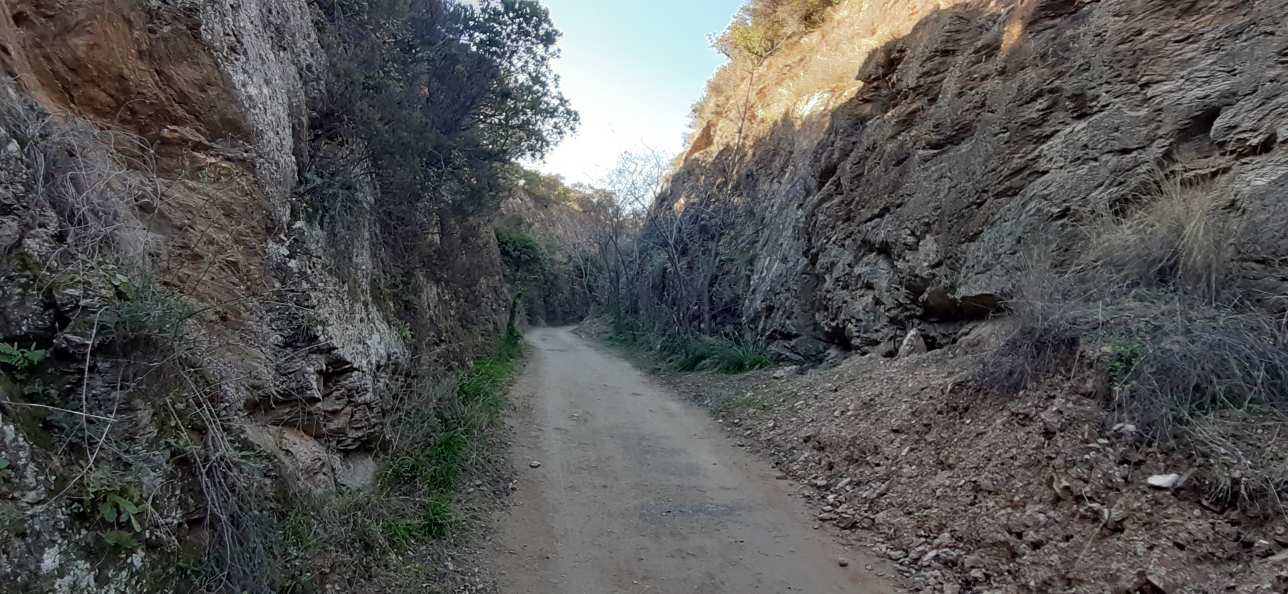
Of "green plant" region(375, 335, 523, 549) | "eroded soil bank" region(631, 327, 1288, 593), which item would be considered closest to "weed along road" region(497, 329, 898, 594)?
"eroded soil bank" region(631, 327, 1288, 593)

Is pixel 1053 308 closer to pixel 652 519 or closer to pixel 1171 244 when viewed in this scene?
pixel 1171 244

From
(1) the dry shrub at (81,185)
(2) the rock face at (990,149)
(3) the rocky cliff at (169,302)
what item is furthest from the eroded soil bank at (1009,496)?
(1) the dry shrub at (81,185)

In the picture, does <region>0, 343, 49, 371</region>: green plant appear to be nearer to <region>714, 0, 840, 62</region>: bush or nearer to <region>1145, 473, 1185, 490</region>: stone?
<region>1145, 473, 1185, 490</region>: stone

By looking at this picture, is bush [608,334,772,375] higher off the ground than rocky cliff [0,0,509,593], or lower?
lower

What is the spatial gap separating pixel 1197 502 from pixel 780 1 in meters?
19.6

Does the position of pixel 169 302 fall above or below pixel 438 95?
below

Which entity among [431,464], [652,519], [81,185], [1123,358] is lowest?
[652,519]

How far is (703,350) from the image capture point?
44.6ft

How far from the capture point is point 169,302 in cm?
302

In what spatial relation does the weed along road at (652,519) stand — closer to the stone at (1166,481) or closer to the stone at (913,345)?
the stone at (1166,481)

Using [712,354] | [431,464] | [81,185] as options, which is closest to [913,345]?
[712,354]

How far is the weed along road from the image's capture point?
4.40 m

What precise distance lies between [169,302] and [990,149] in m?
8.59

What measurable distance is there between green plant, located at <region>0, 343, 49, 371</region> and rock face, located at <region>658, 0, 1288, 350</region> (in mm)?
7270
